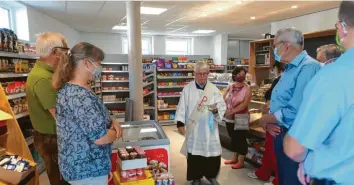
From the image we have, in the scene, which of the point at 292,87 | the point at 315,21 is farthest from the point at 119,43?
the point at 292,87

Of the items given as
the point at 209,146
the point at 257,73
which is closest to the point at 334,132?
the point at 209,146

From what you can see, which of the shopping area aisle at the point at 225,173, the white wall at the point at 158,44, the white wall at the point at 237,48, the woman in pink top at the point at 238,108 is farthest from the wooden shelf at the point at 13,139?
the white wall at the point at 237,48

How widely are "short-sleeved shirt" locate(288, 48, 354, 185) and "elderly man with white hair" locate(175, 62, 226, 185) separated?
192 centimetres

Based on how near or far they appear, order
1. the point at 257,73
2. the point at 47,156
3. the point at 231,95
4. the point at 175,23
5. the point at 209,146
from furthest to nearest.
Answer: the point at 175,23
the point at 257,73
the point at 231,95
the point at 209,146
the point at 47,156

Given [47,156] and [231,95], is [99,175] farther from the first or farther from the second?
[231,95]

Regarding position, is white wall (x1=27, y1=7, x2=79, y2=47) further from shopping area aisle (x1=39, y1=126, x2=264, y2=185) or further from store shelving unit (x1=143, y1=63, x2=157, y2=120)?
shopping area aisle (x1=39, y1=126, x2=264, y2=185)

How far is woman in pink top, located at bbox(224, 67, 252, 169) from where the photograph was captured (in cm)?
372

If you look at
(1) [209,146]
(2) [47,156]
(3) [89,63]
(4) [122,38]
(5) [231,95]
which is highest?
(4) [122,38]

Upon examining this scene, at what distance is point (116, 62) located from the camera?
7.83 m

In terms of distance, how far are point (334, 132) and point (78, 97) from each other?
1.35 m

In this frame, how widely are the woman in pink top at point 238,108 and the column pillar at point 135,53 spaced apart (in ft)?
6.76

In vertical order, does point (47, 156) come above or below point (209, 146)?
above

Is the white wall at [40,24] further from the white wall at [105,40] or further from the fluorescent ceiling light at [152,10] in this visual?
the fluorescent ceiling light at [152,10]

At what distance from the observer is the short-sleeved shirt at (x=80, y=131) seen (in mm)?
1450
